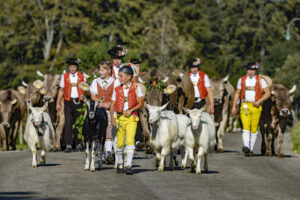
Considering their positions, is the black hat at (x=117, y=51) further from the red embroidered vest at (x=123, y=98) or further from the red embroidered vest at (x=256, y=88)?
the red embroidered vest at (x=256, y=88)

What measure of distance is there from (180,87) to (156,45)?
4971 cm

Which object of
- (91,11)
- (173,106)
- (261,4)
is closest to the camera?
(173,106)

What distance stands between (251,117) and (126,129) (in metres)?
6.60

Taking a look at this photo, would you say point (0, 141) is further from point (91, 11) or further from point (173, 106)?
point (91, 11)

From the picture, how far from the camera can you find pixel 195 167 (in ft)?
55.8

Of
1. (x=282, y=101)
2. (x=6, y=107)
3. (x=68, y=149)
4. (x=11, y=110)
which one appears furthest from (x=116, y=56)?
(x=11, y=110)

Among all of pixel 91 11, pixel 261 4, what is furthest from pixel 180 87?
pixel 261 4

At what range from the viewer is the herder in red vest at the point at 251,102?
22062mm

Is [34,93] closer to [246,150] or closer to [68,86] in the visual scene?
[68,86]

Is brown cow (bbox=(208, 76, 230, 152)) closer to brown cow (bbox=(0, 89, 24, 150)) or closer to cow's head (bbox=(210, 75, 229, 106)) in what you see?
cow's head (bbox=(210, 75, 229, 106))

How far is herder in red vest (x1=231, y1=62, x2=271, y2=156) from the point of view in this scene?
869 inches

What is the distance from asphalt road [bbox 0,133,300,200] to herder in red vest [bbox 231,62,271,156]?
7.83 ft

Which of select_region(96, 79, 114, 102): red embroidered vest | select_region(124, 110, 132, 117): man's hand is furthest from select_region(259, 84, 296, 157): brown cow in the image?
select_region(124, 110, 132, 117): man's hand

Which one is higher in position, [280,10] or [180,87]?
[280,10]
